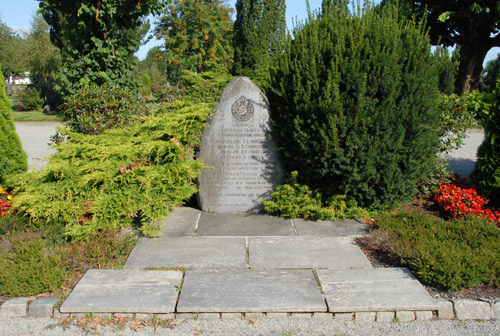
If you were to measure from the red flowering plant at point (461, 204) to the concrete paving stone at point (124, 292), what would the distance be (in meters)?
3.82

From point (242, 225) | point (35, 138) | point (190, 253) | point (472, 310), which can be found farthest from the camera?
point (35, 138)

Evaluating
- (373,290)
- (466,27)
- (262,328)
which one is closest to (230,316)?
(262,328)

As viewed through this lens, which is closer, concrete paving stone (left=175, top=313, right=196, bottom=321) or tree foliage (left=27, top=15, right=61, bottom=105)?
concrete paving stone (left=175, top=313, right=196, bottom=321)

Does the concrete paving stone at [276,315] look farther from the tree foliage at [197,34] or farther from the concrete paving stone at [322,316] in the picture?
the tree foliage at [197,34]

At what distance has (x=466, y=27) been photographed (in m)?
15.6

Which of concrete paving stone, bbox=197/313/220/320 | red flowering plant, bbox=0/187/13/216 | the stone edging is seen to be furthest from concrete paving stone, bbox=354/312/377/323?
red flowering plant, bbox=0/187/13/216

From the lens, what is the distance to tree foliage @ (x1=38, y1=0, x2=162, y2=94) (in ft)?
22.5

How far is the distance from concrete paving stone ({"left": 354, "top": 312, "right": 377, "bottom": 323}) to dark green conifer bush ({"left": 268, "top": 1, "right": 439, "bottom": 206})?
6.72ft

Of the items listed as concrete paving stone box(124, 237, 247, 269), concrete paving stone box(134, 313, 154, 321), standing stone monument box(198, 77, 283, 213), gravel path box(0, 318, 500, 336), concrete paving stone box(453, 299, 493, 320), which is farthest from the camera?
standing stone monument box(198, 77, 283, 213)

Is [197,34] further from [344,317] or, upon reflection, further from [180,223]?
[344,317]

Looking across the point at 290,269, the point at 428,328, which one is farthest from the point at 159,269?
the point at 428,328

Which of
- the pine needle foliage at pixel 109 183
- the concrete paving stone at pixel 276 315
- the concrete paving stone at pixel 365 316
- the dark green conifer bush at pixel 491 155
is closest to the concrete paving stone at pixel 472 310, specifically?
the concrete paving stone at pixel 365 316

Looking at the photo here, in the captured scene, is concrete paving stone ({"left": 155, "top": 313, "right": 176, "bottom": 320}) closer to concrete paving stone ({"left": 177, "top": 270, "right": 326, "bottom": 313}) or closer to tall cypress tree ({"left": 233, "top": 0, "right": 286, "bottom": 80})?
concrete paving stone ({"left": 177, "top": 270, "right": 326, "bottom": 313})

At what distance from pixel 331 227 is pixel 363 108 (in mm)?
1573
